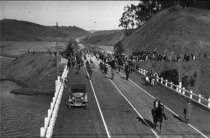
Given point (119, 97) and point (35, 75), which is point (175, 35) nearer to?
point (35, 75)

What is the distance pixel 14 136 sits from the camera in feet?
126

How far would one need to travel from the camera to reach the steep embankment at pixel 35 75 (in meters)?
70.2

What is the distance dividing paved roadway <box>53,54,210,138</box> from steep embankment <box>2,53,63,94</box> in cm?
3060

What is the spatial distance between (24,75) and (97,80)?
5471cm

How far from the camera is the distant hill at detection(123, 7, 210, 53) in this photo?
Answer: 3816 inches

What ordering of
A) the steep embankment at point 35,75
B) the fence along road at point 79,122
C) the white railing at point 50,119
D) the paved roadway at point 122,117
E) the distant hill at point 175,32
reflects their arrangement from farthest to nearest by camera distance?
the distant hill at point 175,32
the steep embankment at point 35,75
the paved roadway at point 122,117
the fence along road at point 79,122
the white railing at point 50,119

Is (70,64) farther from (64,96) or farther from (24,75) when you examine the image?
(24,75)

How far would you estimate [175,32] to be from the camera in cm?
10531

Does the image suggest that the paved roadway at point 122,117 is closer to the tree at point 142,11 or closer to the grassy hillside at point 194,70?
the grassy hillside at point 194,70

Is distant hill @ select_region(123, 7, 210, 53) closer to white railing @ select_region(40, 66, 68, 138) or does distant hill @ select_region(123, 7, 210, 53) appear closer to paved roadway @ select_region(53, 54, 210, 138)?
paved roadway @ select_region(53, 54, 210, 138)

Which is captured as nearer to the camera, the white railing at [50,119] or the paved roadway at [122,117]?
the white railing at [50,119]

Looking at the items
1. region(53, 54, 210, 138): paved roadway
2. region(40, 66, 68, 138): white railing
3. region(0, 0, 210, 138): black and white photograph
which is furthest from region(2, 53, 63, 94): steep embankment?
region(40, 66, 68, 138): white railing

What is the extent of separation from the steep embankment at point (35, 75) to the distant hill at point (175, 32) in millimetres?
27990

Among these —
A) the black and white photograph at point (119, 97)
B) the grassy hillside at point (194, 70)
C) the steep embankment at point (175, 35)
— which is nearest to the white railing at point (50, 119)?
the black and white photograph at point (119, 97)
